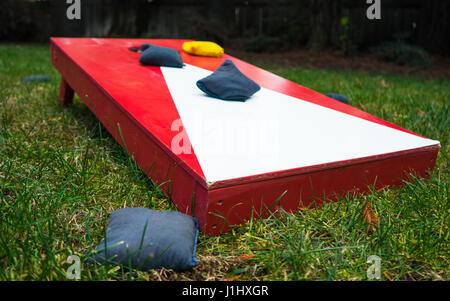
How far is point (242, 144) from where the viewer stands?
1.44 m

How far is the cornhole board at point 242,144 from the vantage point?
4.08 ft

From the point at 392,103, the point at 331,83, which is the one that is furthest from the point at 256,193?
the point at 331,83

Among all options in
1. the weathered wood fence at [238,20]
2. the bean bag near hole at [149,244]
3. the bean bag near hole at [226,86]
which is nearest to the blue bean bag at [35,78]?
the bean bag near hole at [226,86]

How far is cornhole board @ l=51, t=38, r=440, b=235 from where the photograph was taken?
1.24 meters

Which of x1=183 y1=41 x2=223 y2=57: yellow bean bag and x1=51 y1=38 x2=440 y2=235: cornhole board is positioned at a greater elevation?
x1=183 y1=41 x2=223 y2=57: yellow bean bag

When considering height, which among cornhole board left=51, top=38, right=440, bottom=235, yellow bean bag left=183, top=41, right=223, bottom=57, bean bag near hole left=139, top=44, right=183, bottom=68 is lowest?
cornhole board left=51, top=38, right=440, bottom=235

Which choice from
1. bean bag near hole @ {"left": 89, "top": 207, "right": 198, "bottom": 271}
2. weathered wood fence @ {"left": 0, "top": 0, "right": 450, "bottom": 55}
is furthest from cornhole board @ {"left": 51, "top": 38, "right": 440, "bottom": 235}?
weathered wood fence @ {"left": 0, "top": 0, "right": 450, "bottom": 55}

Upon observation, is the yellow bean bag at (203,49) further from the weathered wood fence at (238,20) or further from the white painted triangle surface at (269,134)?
the weathered wood fence at (238,20)

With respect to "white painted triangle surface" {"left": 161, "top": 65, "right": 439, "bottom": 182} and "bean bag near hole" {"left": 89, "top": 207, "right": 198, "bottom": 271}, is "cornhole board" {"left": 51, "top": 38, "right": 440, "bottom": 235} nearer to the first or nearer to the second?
"white painted triangle surface" {"left": 161, "top": 65, "right": 439, "bottom": 182}

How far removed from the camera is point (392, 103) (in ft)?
10.2

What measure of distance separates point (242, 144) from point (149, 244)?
55 centimetres

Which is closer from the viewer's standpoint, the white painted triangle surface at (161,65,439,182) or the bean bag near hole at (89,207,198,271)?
the bean bag near hole at (89,207,198,271)

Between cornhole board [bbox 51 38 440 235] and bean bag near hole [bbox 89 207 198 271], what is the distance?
0.12 m
